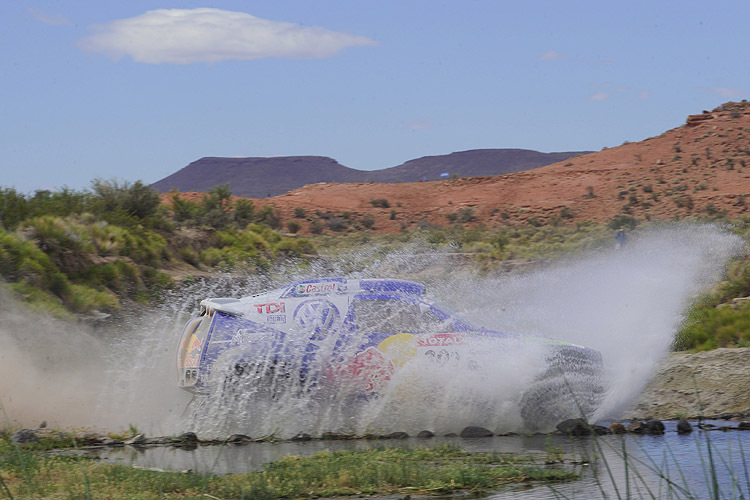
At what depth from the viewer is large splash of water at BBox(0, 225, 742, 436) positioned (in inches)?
419

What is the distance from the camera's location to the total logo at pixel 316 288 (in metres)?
11.0

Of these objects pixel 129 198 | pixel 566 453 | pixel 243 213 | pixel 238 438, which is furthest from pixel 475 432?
pixel 243 213

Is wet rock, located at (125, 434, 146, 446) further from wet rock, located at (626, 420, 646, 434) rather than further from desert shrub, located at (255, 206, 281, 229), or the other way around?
desert shrub, located at (255, 206, 281, 229)

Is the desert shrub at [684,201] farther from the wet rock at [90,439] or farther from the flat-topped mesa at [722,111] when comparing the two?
the wet rock at [90,439]

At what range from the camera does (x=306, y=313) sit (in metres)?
10.9

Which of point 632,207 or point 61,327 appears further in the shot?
point 632,207

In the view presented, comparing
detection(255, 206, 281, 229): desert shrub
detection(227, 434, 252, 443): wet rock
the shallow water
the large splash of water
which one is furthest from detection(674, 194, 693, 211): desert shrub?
detection(227, 434, 252, 443): wet rock

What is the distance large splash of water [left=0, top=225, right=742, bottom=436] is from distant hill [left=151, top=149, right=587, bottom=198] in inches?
5332

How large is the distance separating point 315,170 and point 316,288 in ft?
541

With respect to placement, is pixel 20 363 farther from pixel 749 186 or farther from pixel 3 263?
pixel 749 186

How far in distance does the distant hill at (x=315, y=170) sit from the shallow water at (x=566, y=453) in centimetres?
15204

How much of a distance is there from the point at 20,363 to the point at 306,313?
17.7 feet

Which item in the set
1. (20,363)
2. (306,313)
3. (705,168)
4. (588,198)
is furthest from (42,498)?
(705,168)

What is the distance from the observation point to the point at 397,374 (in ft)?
34.8
